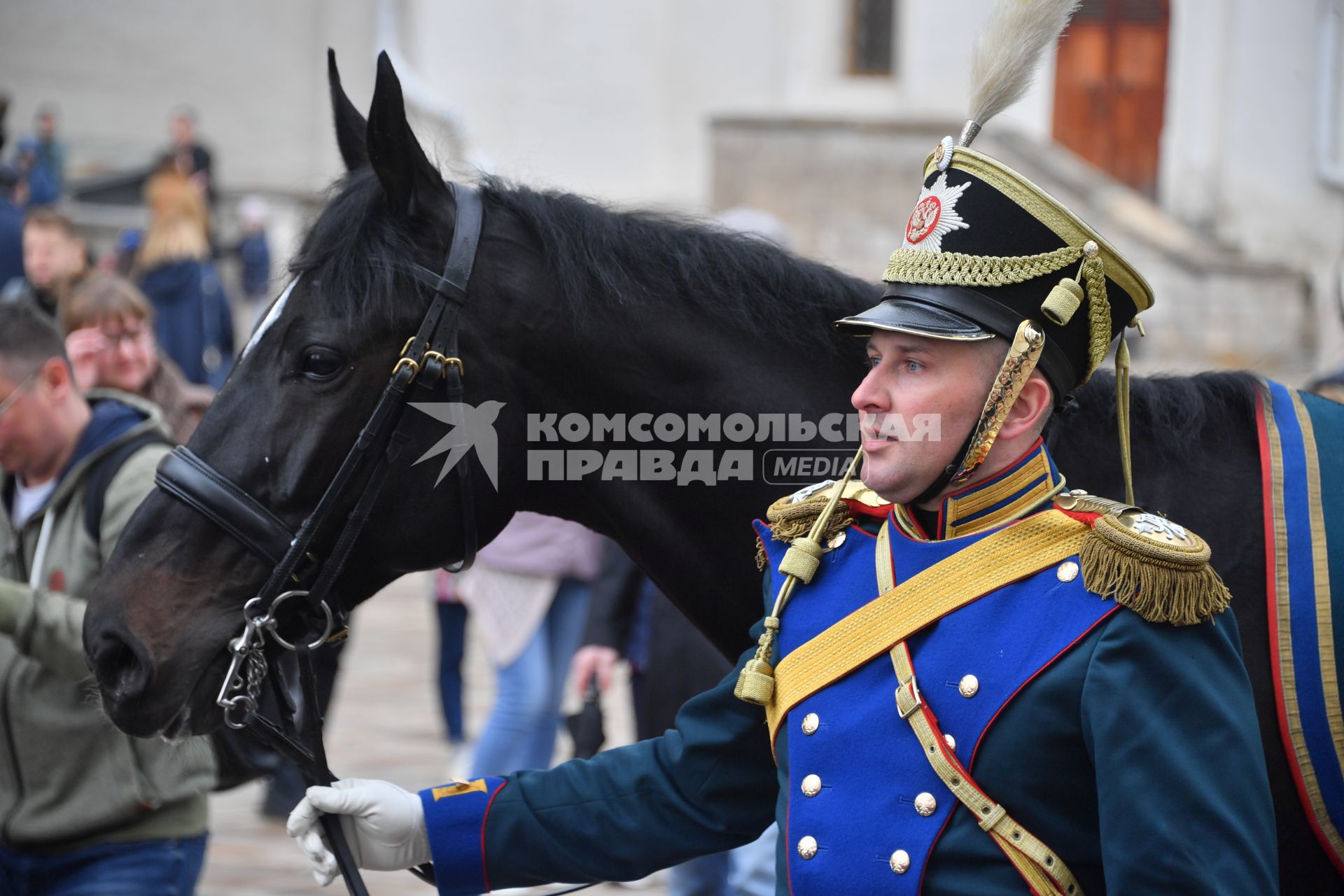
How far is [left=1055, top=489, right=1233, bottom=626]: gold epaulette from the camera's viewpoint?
170 centimetres

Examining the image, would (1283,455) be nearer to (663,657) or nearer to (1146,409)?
(1146,409)

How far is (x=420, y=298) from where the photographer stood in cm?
239

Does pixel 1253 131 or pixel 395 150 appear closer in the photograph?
pixel 395 150

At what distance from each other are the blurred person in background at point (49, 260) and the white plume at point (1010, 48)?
618 centimetres

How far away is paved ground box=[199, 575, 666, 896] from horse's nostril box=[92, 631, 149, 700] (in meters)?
2.74

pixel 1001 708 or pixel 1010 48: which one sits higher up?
pixel 1010 48

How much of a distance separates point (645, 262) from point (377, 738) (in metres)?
4.54

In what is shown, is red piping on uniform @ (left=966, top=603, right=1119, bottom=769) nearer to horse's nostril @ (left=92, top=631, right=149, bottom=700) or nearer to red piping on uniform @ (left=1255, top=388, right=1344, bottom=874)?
red piping on uniform @ (left=1255, top=388, right=1344, bottom=874)

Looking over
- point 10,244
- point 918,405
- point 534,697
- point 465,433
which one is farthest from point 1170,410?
point 10,244

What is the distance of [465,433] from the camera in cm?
242

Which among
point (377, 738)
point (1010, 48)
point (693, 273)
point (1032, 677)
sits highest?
point (1010, 48)

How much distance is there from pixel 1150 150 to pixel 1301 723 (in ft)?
55.4

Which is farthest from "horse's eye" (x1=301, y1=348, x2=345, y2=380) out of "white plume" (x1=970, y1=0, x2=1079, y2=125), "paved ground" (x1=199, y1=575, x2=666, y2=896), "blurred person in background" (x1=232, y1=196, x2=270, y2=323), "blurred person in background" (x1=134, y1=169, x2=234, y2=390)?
"blurred person in background" (x1=232, y1=196, x2=270, y2=323)
